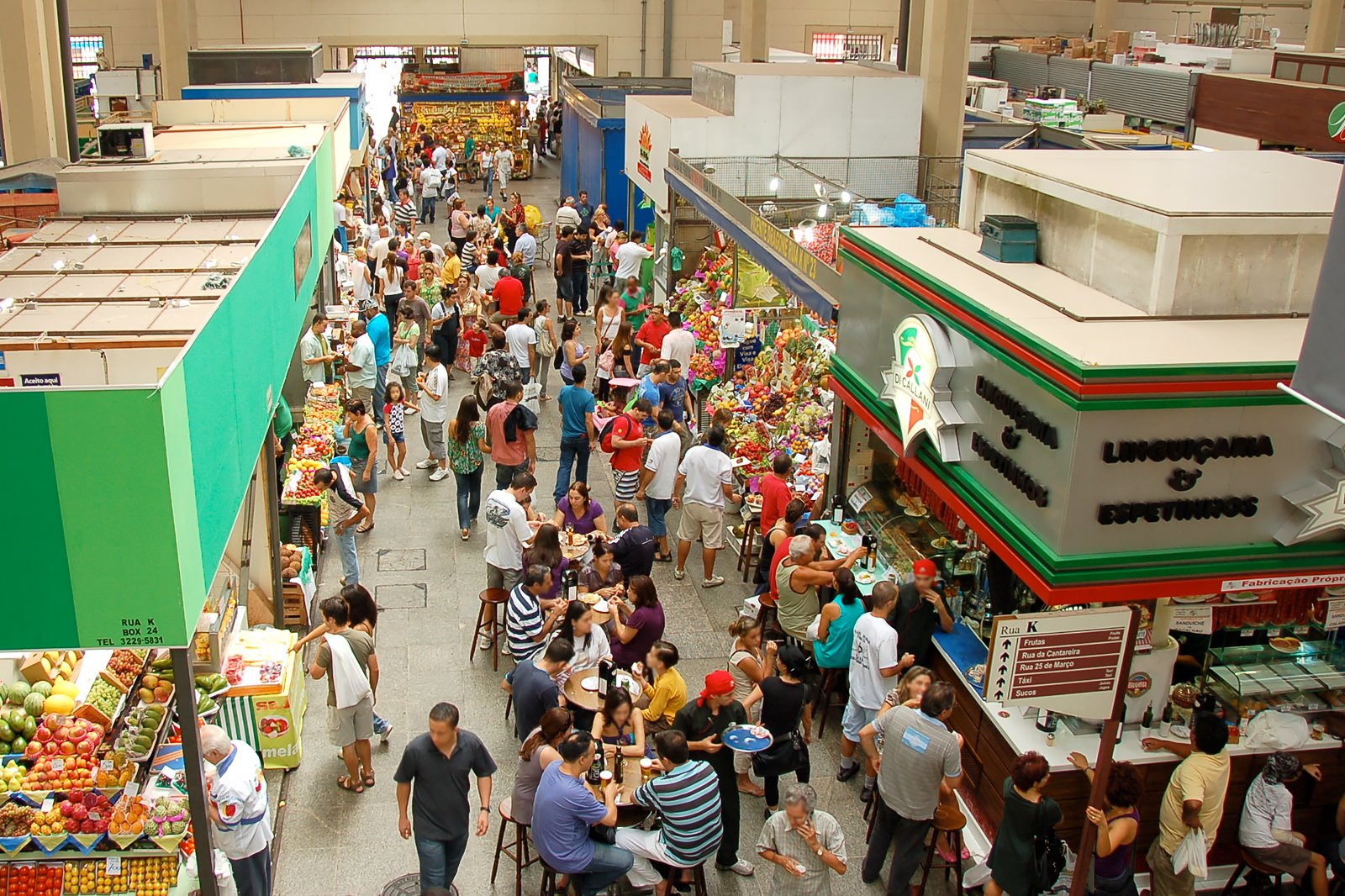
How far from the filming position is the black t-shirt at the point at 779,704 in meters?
7.51

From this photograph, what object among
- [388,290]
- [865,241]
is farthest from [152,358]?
[388,290]

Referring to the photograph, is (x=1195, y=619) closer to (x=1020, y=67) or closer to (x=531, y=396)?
(x=531, y=396)

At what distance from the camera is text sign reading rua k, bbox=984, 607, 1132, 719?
627 centimetres

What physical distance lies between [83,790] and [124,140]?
6.91 m

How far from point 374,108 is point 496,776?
130 feet

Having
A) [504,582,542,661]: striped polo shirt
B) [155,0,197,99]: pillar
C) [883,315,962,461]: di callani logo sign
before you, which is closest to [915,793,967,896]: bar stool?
[883,315,962,461]: di callani logo sign

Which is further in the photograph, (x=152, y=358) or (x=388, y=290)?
(x=388, y=290)

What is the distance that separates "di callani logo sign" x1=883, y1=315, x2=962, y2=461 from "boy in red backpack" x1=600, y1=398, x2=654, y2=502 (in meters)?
3.87

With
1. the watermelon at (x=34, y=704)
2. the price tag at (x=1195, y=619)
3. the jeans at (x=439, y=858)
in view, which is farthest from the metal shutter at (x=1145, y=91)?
the watermelon at (x=34, y=704)

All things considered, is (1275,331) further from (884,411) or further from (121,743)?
(121,743)

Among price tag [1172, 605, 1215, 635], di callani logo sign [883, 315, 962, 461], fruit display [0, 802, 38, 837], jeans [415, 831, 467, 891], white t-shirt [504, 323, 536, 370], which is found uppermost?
di callani logo sign [883, 315, 962, 461]

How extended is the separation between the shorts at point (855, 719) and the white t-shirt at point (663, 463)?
11.7 ft

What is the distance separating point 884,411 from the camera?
8.52m

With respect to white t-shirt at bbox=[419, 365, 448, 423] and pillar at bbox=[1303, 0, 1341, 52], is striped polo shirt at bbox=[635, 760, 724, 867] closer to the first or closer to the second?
white t-shirt at bbox=[419, 365, 448, 423]
